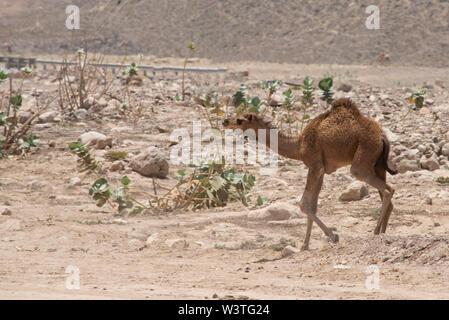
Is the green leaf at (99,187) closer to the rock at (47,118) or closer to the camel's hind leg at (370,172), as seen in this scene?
the camel's hind leg at (370,172)

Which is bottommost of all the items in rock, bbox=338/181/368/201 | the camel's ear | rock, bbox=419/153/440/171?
rock, bbox=338/181/368/201

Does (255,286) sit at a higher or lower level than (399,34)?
lower

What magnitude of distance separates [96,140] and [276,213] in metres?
6.29

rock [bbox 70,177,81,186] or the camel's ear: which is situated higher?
the camel's ear

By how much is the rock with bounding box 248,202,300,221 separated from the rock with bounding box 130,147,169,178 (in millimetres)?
3438

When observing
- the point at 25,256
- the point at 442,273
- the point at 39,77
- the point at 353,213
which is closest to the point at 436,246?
the point at 442,273

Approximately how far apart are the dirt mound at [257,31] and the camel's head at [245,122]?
3432 cm

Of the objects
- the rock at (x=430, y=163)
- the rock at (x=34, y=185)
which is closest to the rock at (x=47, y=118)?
the rock at (x=34, y=185)

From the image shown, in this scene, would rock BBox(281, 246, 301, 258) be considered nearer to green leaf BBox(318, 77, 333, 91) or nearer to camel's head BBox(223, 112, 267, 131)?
camel's head BBox(223, 112, 267, 131)

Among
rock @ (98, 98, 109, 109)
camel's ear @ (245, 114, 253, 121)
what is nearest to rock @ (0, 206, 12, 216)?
camel's ear @ (245, 114, 253, 121)

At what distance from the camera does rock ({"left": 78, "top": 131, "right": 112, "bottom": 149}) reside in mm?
14938

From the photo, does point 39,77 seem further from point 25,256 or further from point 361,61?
point 25,256
